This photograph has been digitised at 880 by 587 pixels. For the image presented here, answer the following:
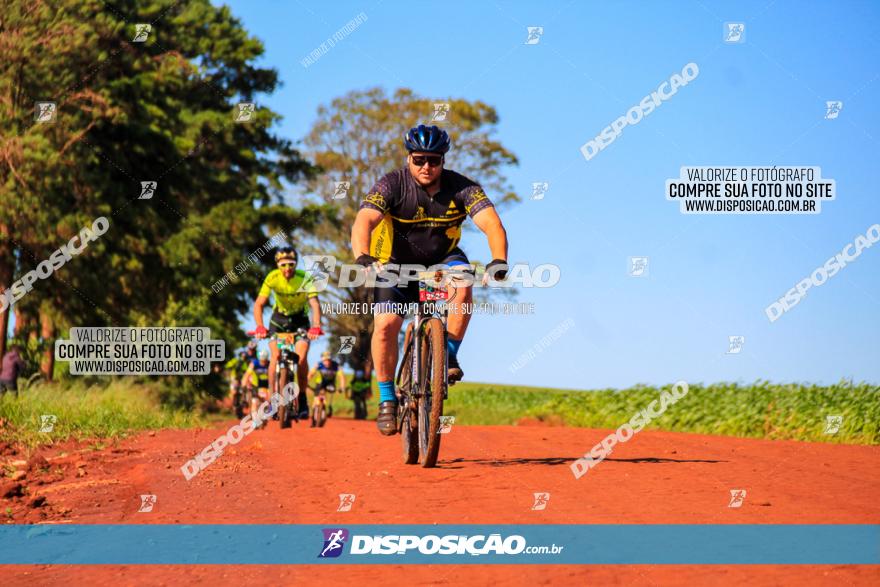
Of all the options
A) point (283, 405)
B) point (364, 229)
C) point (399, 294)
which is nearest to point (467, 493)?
point (399, 294)

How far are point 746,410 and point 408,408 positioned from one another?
13507 millimetres

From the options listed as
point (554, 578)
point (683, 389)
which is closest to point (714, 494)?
point (554, 578)

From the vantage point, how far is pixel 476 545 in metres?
5.94

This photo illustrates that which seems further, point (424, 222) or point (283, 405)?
point (283, 405)

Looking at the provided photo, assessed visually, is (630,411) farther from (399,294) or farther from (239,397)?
(399,294)

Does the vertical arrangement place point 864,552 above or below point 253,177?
below

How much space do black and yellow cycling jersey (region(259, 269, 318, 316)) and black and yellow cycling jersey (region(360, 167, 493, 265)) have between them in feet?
19.0

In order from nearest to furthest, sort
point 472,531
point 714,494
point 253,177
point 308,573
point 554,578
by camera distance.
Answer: point 554,578 → point 308,573 → point 472,531 → point 714,494 → point 253,177

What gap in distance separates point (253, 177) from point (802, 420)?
23.8 meters

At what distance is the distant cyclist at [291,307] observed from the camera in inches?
560

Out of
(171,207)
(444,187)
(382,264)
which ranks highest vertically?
(171,207)

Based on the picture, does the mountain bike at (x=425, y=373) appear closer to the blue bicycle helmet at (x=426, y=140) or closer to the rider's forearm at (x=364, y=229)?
A: the rider's forearm at (x=364, y=229)

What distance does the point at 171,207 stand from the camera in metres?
29.3

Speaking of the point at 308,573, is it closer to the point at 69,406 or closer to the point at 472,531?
the point at 472,531
